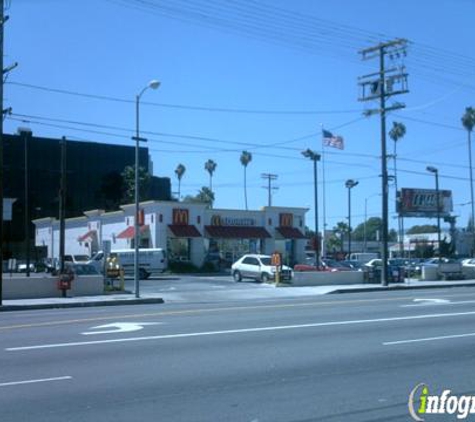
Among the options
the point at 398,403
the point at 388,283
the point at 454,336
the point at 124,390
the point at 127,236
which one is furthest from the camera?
the point at 127,236

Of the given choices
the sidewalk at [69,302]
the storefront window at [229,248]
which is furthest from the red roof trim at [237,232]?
the sidewalk at [69,302]

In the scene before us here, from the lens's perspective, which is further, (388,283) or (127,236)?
(127,236)

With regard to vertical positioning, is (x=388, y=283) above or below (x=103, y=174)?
below

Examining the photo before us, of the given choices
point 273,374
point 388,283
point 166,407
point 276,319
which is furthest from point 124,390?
point 388,283

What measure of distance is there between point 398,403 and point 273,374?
2.31 meters

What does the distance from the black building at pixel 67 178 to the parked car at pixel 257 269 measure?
4172 centimetres

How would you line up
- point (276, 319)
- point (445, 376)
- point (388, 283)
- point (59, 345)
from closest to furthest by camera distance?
point (445, 376)
point (59, 345)
point (276, 319)
point (388, 283)

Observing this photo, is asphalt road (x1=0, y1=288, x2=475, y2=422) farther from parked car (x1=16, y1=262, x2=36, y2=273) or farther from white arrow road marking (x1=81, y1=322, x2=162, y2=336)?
parked car (x1=16, y1=262, x2=36, y2=273)

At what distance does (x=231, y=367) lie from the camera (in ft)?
35.4

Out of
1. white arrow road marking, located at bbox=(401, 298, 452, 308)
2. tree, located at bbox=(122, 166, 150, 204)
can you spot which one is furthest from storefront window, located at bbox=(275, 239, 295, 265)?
white arrow road marking, located at bbox=(401, 298, 452, 308)

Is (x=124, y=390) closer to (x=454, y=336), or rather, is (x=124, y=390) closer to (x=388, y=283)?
(x=454, y=336)

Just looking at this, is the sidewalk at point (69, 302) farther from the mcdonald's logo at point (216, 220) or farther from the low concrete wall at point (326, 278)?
the mcdonald's logo at point (216, 220)

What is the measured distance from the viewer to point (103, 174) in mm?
94875

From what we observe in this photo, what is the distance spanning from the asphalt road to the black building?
2726 inches
